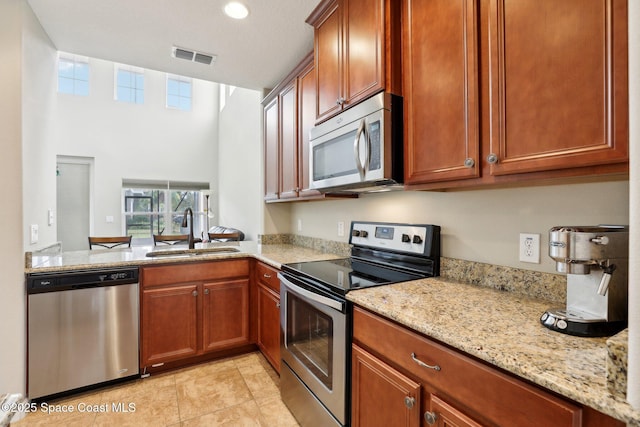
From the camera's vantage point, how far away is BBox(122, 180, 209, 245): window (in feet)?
20.4

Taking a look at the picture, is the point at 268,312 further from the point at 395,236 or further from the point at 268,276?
the point at 395,236

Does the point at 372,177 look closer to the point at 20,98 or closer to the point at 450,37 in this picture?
the point at 450,37

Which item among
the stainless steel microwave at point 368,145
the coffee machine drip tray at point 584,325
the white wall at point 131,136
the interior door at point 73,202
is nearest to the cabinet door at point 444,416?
the coffee machine drip tray at point 584,325

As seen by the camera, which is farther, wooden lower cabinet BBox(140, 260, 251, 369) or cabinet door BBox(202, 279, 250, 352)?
cabinet door BBox(202, 279, 250, 352)

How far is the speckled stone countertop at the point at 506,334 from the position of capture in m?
0.65

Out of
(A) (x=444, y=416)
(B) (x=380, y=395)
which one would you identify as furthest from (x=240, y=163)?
(A) (x=444, y=416)

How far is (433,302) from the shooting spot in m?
1.20

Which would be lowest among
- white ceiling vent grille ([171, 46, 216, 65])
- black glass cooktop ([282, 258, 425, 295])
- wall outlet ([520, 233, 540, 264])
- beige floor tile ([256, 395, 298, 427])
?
beige floor tile ([256, 395, 298, 427])

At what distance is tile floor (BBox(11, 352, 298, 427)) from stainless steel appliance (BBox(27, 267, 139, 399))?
13 cm

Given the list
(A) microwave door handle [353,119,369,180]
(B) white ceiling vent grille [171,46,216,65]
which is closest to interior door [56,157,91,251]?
(B) white ceiling vent grille [171,46,216,65]

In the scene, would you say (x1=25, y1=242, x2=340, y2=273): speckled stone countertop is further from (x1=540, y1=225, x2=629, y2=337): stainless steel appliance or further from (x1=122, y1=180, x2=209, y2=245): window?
(x1=122, y1=180, x2=209, y2=245): window

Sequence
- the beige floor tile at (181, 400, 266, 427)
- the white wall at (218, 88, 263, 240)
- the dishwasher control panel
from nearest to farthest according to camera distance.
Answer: the beige floor tile at (181, 400, 266, 427) < the dishwasher control panel < the white wall at (218, 88, 263, 240)

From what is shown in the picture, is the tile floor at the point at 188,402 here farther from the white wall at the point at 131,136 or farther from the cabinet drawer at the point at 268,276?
the white wall at the point at 131,136

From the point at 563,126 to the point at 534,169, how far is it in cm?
14
